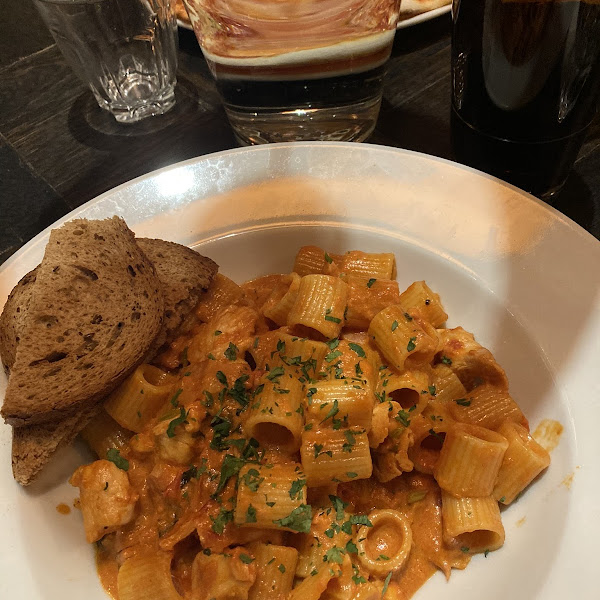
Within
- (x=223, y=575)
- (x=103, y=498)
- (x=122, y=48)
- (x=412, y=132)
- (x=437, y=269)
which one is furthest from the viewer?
(x=122, y=48)

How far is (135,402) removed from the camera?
1.75 meters

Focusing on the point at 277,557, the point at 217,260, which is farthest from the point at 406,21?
the point at 277,557

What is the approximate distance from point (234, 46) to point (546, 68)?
3.69 ft

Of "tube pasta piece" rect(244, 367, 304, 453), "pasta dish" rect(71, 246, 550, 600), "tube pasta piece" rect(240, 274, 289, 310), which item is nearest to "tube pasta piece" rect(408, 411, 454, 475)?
"pasta dish" rect(71, 246, 550, 600)

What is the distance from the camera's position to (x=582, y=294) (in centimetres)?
170

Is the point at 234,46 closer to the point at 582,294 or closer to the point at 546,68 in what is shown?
the point at 546,68

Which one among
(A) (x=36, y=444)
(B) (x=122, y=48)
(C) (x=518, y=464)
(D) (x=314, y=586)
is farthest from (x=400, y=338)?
(B) (x=122, y=48)

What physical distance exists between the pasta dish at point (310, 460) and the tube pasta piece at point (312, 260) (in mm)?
201

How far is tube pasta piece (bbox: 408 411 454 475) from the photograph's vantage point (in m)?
1.69

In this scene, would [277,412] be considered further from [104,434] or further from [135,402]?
[104,434]

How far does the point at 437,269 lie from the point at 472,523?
0.82m

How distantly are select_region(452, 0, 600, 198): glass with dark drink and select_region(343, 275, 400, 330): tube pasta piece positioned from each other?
2.20ft

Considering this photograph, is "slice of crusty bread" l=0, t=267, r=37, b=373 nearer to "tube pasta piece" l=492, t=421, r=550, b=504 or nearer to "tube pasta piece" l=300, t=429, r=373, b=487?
"tube pasta piece" l=300, t=429, r=373, b=487

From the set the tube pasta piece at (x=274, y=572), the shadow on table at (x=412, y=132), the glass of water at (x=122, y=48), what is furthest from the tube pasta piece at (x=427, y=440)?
the glass of water at (x=122, y=48)
